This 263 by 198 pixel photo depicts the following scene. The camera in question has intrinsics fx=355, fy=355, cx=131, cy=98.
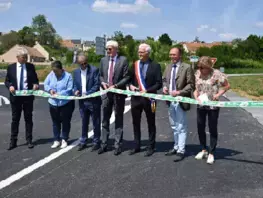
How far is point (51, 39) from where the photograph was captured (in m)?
142

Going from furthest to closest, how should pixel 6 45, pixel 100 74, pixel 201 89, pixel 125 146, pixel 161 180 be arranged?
1. pixel 6 45
2. pixel 125 146
3. pixel 100 74
4. pixel 201 89
5. pixel 161 180

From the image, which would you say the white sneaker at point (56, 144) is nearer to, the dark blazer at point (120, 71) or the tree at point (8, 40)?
the dark blazer at point (120, 71)

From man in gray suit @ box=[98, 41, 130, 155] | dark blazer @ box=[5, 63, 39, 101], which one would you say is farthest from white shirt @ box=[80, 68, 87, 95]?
dark blazer @ box=[5, 63, 39, 101]

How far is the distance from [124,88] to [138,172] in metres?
1.65

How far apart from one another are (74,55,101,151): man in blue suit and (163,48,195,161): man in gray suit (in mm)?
1355

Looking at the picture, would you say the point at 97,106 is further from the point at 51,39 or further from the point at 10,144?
the point at 51,39

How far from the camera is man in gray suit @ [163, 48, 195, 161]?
19.6ft

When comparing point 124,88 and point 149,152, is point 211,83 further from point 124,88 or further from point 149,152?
point 149,152

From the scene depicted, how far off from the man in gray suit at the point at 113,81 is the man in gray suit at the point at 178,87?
773 millimetres

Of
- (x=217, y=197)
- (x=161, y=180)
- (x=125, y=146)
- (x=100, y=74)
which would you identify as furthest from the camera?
(x=125, y=146)

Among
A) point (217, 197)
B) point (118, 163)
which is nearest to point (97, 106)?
point (118, 163)

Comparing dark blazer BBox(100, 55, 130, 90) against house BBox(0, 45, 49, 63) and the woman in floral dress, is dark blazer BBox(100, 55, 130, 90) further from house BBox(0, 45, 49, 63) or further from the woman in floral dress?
house BBox(0, 45, 49, 63)

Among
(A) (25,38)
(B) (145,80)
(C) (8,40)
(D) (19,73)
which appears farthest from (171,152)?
(A) (25,38)

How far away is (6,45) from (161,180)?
12871 centimetres
